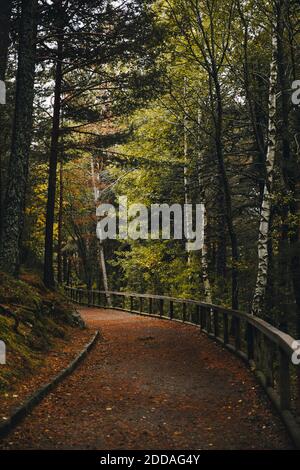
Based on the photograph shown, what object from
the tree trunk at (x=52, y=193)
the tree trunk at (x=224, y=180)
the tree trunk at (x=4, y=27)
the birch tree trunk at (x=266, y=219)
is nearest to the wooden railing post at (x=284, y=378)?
the birch tree trunk at (x=266, y=219)

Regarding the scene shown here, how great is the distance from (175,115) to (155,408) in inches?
419

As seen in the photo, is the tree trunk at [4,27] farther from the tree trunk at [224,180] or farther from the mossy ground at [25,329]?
the mossy ground at [25,329]

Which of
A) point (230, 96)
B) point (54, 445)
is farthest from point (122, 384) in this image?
point (230, 96)

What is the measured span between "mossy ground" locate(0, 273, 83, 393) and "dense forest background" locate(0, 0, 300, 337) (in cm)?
105

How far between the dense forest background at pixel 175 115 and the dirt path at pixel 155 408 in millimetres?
2980

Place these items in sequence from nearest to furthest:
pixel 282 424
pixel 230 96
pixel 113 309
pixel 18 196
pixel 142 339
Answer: pixel 282 424
pixel 18 196
pixel 142 339
pixel 230 96
pixel 113 309

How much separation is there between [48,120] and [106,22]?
17.0 feet

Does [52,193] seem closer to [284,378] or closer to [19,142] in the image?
[19,142]

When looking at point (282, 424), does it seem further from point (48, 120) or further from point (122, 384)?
point (48, 120)

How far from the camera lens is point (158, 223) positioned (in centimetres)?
2391

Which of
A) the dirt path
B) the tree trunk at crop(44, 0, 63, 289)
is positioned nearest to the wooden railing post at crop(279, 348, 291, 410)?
the dirt path

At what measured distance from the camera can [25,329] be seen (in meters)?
9.73

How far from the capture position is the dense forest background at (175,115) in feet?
37.9

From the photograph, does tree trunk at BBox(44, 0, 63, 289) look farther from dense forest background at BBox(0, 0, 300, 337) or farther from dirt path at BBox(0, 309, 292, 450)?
dirt path at BBox(0, 309, 292, 450)
